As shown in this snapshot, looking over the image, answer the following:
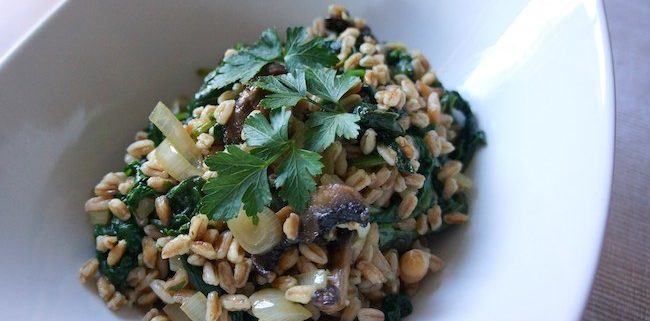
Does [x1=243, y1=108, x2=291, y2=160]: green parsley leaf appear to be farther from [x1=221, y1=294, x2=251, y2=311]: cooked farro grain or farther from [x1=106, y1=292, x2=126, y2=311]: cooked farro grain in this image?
[x1=106, y1=292, x2=126, y2=311]: cooked farro grain

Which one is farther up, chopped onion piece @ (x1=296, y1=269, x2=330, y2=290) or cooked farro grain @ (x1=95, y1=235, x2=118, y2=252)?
cooked farro grain @ (x1=95, y1=235, x2=118, y2=252)

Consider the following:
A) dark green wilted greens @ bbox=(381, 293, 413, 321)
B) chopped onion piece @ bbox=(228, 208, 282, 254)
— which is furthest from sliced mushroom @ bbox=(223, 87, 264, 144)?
dark green wilted greens @ bbox=(381, 293, 413, 321)

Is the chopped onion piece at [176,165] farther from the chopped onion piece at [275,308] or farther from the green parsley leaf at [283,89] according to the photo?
the chopped onion piece at [275,308]

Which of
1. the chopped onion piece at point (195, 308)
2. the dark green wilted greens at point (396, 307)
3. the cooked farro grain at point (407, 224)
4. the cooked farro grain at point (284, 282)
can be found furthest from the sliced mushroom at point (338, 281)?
the chopped onion piece at point (195, 308)

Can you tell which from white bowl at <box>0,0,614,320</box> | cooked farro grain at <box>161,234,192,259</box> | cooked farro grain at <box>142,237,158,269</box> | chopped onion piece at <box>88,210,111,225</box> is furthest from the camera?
chopped onion piece at <box>88,210,111,225</box>

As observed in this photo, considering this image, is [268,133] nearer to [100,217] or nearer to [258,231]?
[258,231]

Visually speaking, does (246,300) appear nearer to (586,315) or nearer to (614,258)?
(586,315)

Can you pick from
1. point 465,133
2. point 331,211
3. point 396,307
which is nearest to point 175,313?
point 331,211

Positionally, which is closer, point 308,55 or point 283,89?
point 283,89
